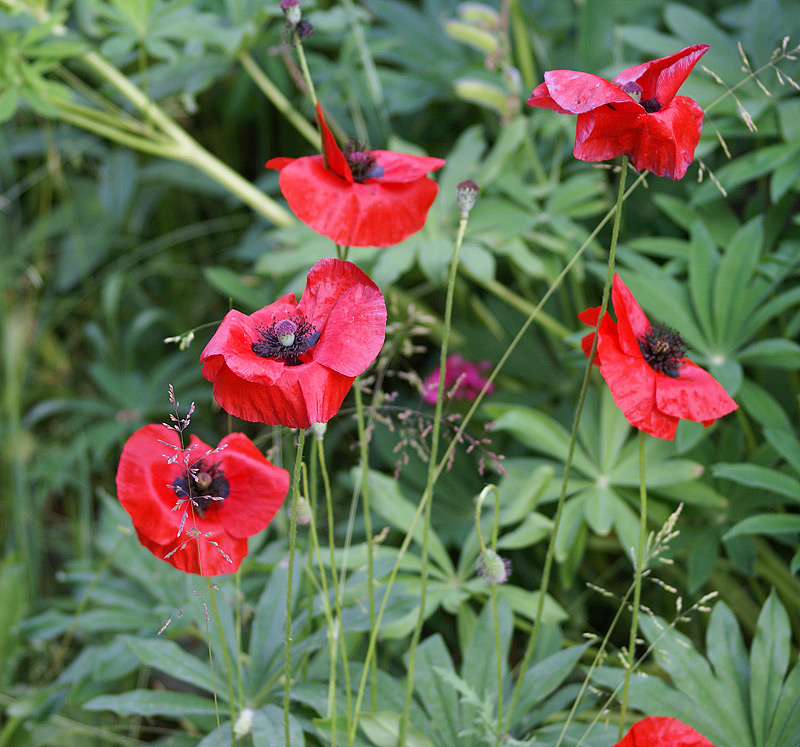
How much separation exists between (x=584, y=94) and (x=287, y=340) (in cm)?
29

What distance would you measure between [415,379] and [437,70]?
3.31 ft

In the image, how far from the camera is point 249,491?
2.23ft

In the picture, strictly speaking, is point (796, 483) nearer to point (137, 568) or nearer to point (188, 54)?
point (137, 568)

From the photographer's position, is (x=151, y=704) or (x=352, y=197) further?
(x=151, y=704)

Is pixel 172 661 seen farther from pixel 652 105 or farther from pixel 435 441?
pixel 652 105

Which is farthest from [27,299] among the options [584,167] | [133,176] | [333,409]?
[333,409]

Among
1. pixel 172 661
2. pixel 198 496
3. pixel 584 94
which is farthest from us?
pixel 172 661

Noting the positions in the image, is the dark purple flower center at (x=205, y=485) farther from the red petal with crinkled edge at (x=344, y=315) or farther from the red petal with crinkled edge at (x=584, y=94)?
the red petal with crinkled edge at (x=584, y=94)

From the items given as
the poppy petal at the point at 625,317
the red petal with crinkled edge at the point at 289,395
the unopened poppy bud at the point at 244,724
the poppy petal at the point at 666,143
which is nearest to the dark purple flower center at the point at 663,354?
the poppy petal at the point at 625,317

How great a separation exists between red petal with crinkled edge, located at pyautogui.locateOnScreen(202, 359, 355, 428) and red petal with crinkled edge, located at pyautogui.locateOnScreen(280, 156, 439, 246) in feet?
0.51

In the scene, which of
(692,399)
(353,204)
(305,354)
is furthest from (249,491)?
(692,399)

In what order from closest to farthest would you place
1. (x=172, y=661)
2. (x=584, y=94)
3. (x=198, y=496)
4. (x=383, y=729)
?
(x=584, y=94) → (x=198, y=496) → (x=383, y=729) → (x=172, y=661)

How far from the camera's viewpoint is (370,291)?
1.84ft

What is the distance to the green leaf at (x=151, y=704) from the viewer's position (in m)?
0.76
